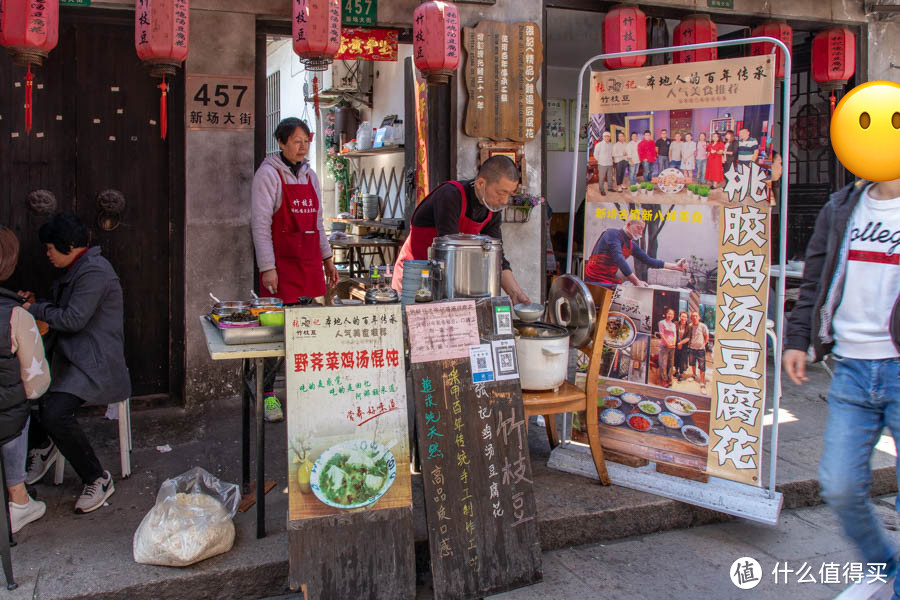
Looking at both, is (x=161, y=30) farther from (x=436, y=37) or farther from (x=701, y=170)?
(x=701, y=170)

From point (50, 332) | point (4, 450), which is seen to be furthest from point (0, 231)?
point (4, 450)

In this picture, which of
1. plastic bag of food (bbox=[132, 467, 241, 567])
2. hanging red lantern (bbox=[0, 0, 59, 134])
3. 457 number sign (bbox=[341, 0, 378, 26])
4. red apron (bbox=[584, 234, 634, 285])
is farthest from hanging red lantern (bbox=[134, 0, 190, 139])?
red apron (bbox=[584, 234, 634, 285])

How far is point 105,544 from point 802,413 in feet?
17.0

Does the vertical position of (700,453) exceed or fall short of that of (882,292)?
it falls short

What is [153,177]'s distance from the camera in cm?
566

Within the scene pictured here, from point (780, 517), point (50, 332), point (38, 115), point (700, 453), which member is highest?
point (38, 115)

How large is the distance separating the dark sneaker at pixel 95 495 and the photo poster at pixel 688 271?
9.38 feet

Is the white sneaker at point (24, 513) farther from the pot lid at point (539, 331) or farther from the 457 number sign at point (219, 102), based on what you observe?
the 457 number sign at point (219, 102)

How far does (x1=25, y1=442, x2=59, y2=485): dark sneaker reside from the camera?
415 centimetres

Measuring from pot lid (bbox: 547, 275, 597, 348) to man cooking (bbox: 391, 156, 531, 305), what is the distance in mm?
185

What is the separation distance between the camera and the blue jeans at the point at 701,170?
4.16 metres

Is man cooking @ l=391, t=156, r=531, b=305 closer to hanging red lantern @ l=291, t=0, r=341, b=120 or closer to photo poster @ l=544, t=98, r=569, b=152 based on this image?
hanging red lantern @ l=291, t=0, r=341, b=120

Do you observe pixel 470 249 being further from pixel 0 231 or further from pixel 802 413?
pixel 802 413

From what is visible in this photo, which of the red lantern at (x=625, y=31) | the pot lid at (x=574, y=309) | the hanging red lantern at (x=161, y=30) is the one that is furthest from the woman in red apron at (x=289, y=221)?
the red lantern at (x=625, y=31)
